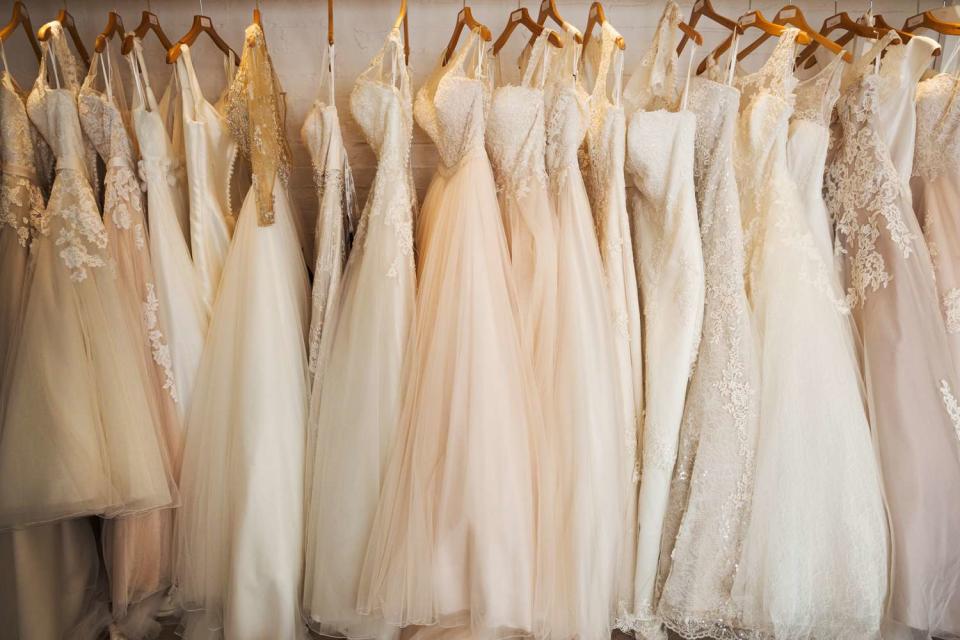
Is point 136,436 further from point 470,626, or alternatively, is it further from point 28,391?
point 470,626

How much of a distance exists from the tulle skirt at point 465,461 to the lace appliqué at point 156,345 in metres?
0.50

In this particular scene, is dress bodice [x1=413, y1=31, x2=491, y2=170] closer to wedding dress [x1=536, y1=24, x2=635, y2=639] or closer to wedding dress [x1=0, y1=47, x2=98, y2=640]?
wedding dress [x1=536, y1=24, x2=635, y2=639]

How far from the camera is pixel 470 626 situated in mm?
1016

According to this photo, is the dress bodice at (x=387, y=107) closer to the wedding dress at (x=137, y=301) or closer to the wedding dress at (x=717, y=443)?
the wedding dress at (x=137, y=301)

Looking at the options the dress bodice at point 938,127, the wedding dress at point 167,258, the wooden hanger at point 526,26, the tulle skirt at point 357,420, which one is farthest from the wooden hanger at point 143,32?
the dress bodice at point 938,127

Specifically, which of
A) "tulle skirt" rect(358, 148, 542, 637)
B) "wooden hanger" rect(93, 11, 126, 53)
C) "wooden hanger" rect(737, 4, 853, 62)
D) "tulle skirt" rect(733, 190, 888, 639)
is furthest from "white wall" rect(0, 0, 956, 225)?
"tulle skirt" rect(733, 190, 888, 639)

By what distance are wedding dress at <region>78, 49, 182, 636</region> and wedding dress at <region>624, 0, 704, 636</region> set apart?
3.13 feet

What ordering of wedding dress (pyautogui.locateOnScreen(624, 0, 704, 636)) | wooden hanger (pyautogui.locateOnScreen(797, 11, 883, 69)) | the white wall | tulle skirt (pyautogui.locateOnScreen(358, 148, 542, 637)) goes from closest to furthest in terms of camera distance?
tulle skirt (pyautogui.locateOnScreen(358, 148, 542, 637)), wedding dress (pyautogui.locateOnScreen(624, 0, 704, 636)), wooden hanger (pyautogui.locateOnScreen(797, 11, 883, 69)), the white wall

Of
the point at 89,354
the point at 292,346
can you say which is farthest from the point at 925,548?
the point at 89,354

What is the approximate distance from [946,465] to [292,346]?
1252mm

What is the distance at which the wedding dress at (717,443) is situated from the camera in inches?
41.9

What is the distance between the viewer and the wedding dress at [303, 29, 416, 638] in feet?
3.51

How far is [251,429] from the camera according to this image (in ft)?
3.58

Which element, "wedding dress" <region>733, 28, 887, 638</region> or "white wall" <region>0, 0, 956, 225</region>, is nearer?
"wedding dress" <region>733, 28, 887, 638</region>
